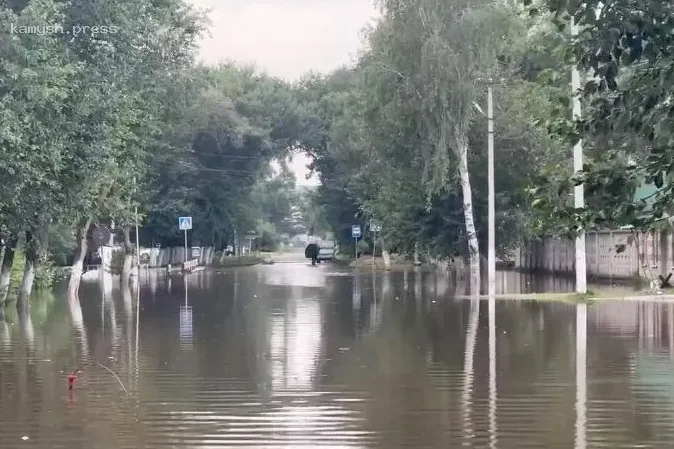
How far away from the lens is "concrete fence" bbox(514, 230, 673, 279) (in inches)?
1364

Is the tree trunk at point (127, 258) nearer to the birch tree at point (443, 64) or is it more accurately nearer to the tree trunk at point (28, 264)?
the birch tree at point (443, 64)

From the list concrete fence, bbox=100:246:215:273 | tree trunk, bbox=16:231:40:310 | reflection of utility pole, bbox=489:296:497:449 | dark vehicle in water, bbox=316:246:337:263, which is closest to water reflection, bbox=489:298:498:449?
reflection of utility pole, bbox=489:296:497:449

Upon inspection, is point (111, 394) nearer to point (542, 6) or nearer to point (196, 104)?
point (542, 6)

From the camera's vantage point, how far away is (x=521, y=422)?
10.8 m

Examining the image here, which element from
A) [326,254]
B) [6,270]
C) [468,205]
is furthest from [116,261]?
[326,254]

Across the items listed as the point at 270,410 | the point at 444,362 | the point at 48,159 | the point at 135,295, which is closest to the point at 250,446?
the point at 270,410

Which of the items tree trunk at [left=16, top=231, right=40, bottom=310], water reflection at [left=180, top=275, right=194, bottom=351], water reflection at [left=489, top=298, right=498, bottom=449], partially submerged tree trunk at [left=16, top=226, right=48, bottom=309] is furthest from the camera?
tree trunk at [left=16, top=231, right=40, bottom=310]

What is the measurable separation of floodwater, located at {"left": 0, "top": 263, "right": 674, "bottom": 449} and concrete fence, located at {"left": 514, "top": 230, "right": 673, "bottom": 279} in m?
4.92

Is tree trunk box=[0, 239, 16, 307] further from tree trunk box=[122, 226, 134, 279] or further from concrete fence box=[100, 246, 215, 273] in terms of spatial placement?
concrete fence box=[100, 246, 215, 273]

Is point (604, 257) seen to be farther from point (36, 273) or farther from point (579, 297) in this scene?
point (36, 273)

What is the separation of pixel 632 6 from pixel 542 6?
62 centimetres

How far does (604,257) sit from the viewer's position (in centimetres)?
4278

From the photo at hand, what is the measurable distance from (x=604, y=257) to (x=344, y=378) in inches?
1197

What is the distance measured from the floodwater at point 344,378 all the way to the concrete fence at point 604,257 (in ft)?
16.1
